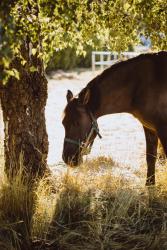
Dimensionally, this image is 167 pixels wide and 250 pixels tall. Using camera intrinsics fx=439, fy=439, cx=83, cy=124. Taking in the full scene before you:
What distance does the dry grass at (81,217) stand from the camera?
11.3ft

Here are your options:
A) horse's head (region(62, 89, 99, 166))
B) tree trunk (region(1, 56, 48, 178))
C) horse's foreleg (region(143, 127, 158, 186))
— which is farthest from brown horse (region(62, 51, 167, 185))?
horse's foreleg (region(143, 127, 158, 186))

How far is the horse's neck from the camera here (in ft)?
13.7

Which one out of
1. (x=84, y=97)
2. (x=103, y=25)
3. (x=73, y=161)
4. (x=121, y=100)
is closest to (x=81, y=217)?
(x=73, y=161)

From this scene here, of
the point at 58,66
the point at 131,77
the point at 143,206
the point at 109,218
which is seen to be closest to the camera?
the point at 109,218

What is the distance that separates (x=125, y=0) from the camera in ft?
14.5

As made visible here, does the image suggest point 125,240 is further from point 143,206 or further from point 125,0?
point 125,0

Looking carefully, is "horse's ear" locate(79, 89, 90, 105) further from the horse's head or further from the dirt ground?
the dirt ground

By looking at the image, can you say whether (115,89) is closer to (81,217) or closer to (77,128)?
(77,128)

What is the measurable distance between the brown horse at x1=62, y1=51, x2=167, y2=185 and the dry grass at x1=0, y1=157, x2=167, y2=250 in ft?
1.08

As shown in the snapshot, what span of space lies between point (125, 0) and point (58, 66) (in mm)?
13372

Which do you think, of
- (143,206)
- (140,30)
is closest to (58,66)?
(140,30)

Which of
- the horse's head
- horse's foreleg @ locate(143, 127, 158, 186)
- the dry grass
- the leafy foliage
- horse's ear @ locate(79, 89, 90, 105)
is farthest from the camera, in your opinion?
horse's foreleg @ locate(143, 127, 158, 186)

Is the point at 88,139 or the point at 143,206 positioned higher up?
the point at 88,139

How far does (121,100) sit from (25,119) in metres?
0.93
